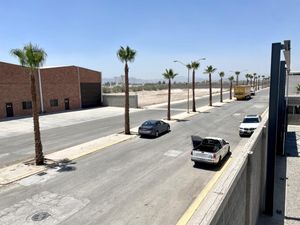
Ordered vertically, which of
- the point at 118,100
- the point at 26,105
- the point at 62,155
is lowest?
the point at 62,155

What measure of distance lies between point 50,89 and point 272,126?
41.8m

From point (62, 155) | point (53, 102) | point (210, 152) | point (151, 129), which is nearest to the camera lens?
point (210, 152)

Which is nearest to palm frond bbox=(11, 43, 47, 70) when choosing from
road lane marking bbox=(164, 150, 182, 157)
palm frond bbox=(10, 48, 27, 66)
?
palm frond bbox=(10, 48, 27, 66)

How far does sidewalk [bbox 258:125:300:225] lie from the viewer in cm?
1096

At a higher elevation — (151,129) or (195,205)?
(151,129)

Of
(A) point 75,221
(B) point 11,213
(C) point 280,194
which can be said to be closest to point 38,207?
(B) point 11,213

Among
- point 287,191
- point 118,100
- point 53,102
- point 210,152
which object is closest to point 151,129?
point 210,152

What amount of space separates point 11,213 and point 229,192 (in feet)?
29.8

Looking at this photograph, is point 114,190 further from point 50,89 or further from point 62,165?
point 50,89

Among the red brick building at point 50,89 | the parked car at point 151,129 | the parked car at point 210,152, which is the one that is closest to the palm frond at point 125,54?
the parked car at point 151,129

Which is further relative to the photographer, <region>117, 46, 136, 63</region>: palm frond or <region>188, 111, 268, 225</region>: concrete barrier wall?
<region>117, 46, 136, 63</region>: palm frond

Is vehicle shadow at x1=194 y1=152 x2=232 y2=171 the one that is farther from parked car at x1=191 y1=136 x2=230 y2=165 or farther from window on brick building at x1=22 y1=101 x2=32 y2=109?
window on brick building at x1=22 y1=101 x2=32 y2=109

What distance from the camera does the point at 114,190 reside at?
1287 centimetres

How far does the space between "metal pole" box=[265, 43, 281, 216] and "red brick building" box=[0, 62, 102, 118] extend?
38.3m
